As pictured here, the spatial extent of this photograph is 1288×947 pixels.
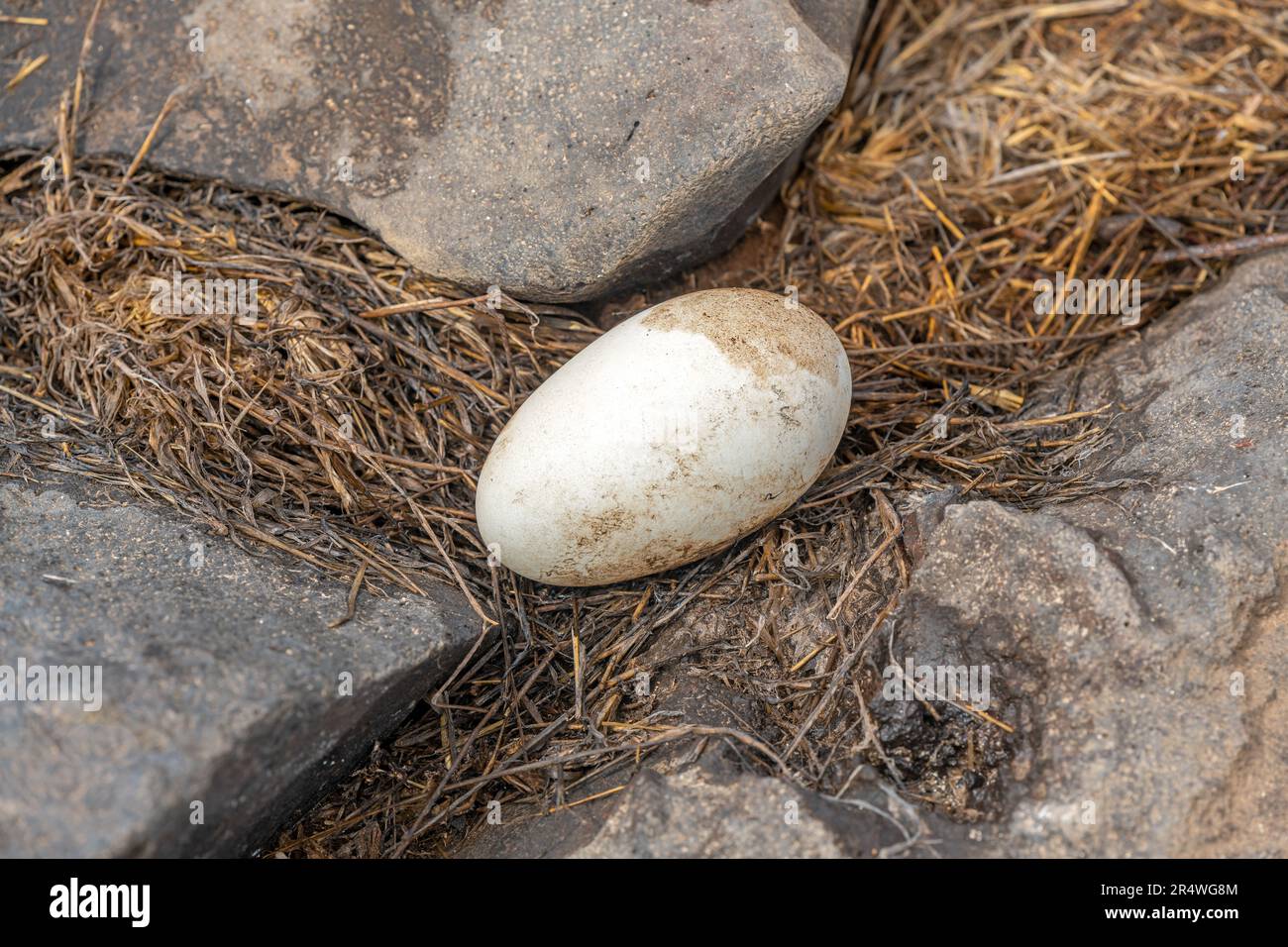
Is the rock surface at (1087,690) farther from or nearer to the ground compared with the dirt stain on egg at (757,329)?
nearer to the ground

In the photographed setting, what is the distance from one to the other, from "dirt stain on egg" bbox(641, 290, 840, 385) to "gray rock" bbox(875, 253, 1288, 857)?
1.38 ft

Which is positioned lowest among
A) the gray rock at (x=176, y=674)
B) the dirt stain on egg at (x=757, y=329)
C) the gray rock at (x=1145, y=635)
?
the gray rock at (x=176, y=674)

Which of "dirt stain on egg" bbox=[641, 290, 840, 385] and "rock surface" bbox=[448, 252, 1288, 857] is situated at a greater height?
"dirt stain on egg" bbox=[641, 290, 840, 385]

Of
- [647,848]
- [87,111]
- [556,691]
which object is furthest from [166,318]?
[647,848]

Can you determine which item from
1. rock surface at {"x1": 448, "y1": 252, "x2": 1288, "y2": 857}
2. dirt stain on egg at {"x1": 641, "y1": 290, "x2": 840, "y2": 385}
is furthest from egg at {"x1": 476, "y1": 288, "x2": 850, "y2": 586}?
rock surface at {"x1": 448, "y1": 252, "x2": 1288, "y2": 857}

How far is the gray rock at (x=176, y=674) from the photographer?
162 cm

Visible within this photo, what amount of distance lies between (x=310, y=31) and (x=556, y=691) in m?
1.64

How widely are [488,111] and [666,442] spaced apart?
932mm

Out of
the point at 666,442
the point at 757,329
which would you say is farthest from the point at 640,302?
the point at 666,442

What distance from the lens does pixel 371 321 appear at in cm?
238

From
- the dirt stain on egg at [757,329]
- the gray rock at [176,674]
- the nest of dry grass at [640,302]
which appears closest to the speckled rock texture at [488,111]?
the nest of dry grass at [640,302]

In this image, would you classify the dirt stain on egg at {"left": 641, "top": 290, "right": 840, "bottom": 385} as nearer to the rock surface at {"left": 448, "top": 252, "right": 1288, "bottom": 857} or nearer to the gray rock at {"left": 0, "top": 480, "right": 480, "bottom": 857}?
the rock surface at {"left": 448, "top": 252, "right": 1288, "bottom": 857}

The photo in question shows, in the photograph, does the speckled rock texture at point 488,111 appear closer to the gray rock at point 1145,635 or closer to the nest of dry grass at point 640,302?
the nest of dry grass at point 640,302

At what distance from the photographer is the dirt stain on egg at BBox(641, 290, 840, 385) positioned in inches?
79.6
